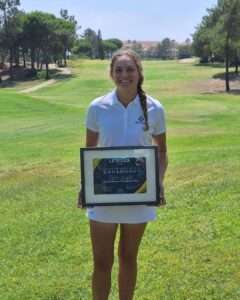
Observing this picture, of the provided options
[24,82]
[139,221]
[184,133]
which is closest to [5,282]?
[139,221]

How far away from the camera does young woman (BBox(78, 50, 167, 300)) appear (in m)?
3.84

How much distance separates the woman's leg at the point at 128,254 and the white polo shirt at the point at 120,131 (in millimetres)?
86

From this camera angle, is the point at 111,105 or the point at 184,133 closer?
the point at 111,105

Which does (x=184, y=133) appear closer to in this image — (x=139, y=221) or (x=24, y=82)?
(x=139, y=221)

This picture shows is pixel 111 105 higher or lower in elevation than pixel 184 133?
higher

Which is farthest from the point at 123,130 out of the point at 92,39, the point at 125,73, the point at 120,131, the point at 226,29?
the point at 92,39

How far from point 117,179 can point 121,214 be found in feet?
0.78

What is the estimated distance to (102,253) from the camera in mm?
3961

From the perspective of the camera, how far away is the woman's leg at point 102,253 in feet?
12.8

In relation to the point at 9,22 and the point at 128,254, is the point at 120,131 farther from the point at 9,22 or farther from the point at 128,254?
the point at 9,22

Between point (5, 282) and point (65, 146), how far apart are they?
1117 cm

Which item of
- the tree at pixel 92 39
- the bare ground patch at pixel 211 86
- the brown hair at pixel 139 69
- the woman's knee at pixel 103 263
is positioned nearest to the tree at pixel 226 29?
the bare ground patch at pixel 211 86

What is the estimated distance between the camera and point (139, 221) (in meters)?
3.88

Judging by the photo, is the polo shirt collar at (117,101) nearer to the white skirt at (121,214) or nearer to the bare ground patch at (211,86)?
the white skirt at (121,214)
